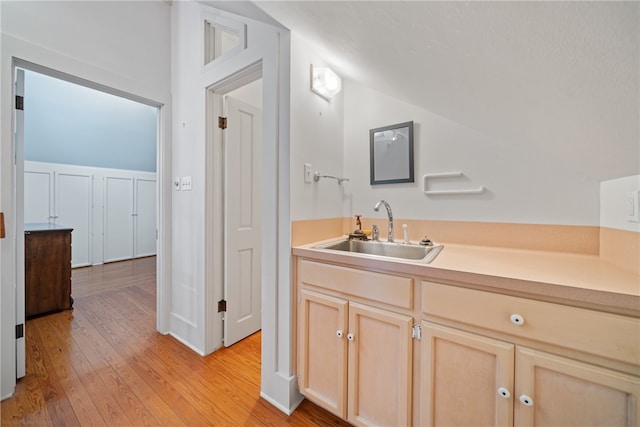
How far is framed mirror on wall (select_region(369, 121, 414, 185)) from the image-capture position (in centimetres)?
167

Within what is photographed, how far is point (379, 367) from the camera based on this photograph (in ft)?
3.57

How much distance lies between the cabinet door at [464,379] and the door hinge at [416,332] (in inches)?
0.7

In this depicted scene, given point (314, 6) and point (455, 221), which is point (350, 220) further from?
point (314, 6)

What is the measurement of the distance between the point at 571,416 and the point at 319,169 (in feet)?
4.77

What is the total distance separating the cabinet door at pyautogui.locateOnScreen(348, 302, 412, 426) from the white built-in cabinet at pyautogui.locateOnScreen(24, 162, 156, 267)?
5.43 meters

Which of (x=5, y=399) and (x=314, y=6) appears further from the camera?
(x=5, y=399)

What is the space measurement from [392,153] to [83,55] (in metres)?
2.25

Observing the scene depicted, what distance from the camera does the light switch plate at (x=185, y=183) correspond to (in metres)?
1.97

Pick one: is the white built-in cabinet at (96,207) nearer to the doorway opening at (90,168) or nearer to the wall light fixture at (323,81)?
the doorway opening at (90,168)

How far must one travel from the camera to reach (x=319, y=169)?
1.60 meters

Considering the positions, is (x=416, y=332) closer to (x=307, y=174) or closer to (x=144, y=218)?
(x=307, y=174)

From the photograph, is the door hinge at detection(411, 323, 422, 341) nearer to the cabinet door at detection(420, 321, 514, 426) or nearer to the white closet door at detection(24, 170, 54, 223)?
the cabinet door at detection(420, 321, 514, 426)

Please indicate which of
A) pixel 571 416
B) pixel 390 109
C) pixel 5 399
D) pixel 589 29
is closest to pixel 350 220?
pixel 390 109

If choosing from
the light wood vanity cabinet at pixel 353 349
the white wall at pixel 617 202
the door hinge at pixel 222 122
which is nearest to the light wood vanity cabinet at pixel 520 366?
the light wood vanity cabinet at pixel 353 349
